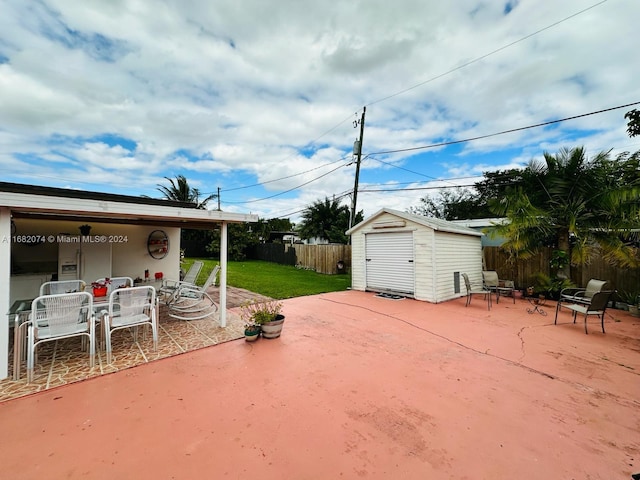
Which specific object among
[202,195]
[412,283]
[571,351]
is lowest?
[571,351]

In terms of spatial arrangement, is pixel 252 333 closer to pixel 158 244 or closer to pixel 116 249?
pixel 158 244

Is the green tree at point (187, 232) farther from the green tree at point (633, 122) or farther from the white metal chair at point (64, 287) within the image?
the green tree at point (633, 122)

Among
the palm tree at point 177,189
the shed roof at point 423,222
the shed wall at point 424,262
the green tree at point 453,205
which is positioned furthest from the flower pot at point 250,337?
the green tree at point 453,205

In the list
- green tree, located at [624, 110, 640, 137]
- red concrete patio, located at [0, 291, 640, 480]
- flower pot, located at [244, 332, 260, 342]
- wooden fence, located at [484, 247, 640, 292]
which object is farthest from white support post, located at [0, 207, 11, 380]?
green tree, located at [624, 110, 640, 137]

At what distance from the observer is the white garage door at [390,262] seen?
8.30 meters

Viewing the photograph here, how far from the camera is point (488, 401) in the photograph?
2.78m

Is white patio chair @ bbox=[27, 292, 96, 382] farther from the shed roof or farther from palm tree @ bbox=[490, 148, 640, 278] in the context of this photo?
palm tree @ bbox=[490, 148, 640, 278]

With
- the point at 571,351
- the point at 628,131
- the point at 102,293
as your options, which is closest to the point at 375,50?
the point at 628,131

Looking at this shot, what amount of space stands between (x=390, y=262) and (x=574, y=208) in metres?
5.29

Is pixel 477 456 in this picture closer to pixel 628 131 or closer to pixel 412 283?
pixel 412 283

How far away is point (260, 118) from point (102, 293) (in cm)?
1023

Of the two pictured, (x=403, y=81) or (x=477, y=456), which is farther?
(x=403, y=81)

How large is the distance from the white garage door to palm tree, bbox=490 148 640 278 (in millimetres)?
2956

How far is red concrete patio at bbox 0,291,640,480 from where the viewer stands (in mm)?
1921
